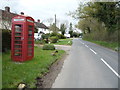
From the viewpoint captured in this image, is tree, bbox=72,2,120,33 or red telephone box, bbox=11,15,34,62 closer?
red telephone box, bbox=11,15,34,62

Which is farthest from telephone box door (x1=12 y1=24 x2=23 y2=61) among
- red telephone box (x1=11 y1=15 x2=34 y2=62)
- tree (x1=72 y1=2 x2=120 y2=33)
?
tree (x1=72 y1=2 x2=120 y2=33)

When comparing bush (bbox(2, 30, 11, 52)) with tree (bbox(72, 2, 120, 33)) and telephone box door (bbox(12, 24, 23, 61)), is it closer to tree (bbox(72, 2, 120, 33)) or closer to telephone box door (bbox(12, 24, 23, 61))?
telephone box door (bbox(12, 24, 23, 61))

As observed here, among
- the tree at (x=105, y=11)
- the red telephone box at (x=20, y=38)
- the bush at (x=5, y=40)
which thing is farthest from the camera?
the tree at (x=105, y=11)

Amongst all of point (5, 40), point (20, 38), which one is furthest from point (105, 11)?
point (20, 38)

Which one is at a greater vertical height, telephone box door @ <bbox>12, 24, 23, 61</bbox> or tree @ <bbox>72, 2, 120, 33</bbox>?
tree @ <bbox>72, 2, 120, 33</bbox>

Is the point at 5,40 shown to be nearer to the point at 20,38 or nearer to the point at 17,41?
the point at 17,41

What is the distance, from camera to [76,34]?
126 m

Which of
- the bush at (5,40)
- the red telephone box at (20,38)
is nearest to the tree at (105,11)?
the bush at (5,40)

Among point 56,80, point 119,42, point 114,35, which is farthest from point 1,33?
point 114,35

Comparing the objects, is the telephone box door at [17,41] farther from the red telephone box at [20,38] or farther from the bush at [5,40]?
the bush at [5,40]

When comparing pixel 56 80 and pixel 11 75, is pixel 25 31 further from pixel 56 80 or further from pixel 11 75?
pixel 56 80

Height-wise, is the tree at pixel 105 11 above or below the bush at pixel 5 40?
above

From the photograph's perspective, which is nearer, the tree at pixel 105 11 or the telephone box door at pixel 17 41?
the telephone box door at pixel 17 41

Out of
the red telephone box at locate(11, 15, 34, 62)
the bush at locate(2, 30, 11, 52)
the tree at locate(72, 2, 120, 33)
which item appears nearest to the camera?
the red telephone box at locate(11, 15, 34, 62)
